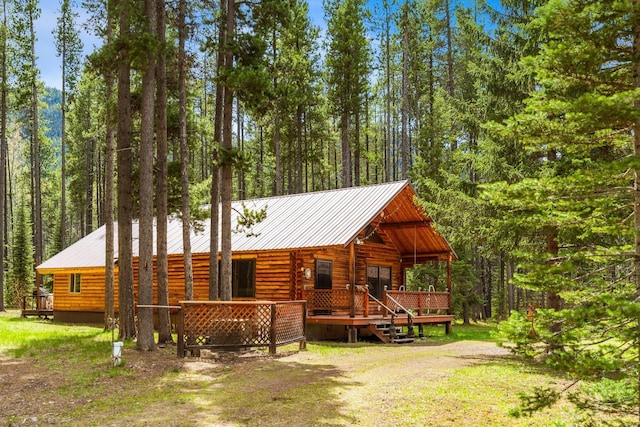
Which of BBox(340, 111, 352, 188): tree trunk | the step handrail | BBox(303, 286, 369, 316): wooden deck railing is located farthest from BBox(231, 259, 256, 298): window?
BBox(340, 111, 352, 188): tree trunk

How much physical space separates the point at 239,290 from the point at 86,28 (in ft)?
33.6

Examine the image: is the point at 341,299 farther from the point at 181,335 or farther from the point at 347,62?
the point at 347,62

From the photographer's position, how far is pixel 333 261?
2133cm

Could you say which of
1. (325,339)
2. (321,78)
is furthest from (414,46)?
(325,339)

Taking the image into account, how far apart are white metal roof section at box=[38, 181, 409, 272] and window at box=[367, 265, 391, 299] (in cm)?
310

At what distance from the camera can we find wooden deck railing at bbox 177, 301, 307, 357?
13344 mm

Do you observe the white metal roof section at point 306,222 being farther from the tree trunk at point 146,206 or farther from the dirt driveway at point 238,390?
the dirt driveway at point 238,390

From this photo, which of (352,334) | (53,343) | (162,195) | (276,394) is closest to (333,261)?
(352,334)

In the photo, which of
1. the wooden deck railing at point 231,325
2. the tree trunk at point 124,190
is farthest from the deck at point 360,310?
the tree trunk at point 124,190

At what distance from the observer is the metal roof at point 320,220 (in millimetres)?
19219

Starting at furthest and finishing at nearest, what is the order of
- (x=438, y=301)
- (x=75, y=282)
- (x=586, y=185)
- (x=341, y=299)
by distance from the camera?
(x=75, y=282) < (x=438, y=301) < (x=341, y=299) < (x=586, y=185)

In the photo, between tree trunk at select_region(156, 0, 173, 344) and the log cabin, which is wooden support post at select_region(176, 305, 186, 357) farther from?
the log cabin

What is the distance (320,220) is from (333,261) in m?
1.68

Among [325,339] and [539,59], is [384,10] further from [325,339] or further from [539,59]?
[539,59]
